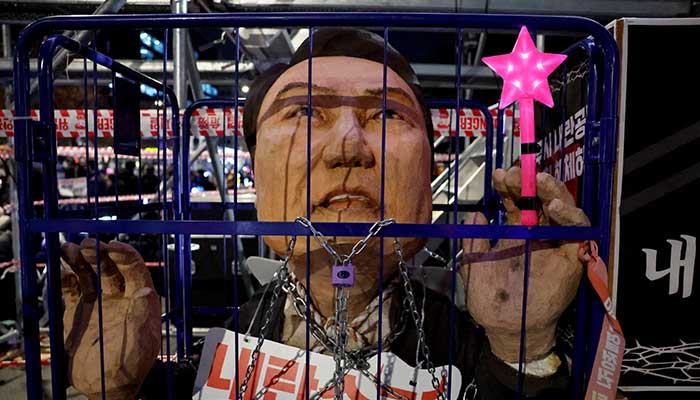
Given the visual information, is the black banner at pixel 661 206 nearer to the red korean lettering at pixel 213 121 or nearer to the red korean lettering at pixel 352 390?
the red korean lettering at pixel 352 390

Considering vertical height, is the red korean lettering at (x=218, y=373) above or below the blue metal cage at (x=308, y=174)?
below

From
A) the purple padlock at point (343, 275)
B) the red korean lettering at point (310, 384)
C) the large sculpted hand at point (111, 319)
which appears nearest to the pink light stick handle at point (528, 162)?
the purple padlock at point (343, 275)

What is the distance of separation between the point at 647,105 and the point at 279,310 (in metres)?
1.26

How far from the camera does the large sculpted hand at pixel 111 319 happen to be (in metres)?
1.16

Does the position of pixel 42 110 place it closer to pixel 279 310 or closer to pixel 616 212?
pixel 279 310

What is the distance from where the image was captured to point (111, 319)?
118cm

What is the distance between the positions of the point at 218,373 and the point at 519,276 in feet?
2.73

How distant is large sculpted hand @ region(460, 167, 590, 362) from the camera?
105 centimetres

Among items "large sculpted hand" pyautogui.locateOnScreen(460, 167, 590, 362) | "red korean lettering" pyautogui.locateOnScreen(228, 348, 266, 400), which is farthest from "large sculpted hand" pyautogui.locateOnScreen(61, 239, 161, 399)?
"large sculpted hand" pyautogui.locateOnScreen(460, 167, 590, 362)

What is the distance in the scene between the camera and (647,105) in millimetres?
1383

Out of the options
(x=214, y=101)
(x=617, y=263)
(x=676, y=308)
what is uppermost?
(x=214, y=101)

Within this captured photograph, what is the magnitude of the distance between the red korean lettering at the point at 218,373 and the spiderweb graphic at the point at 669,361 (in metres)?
1.23

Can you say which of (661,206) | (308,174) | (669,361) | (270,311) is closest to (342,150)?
(308,174)

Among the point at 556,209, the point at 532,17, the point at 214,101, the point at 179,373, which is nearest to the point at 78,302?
the point at 179,373
